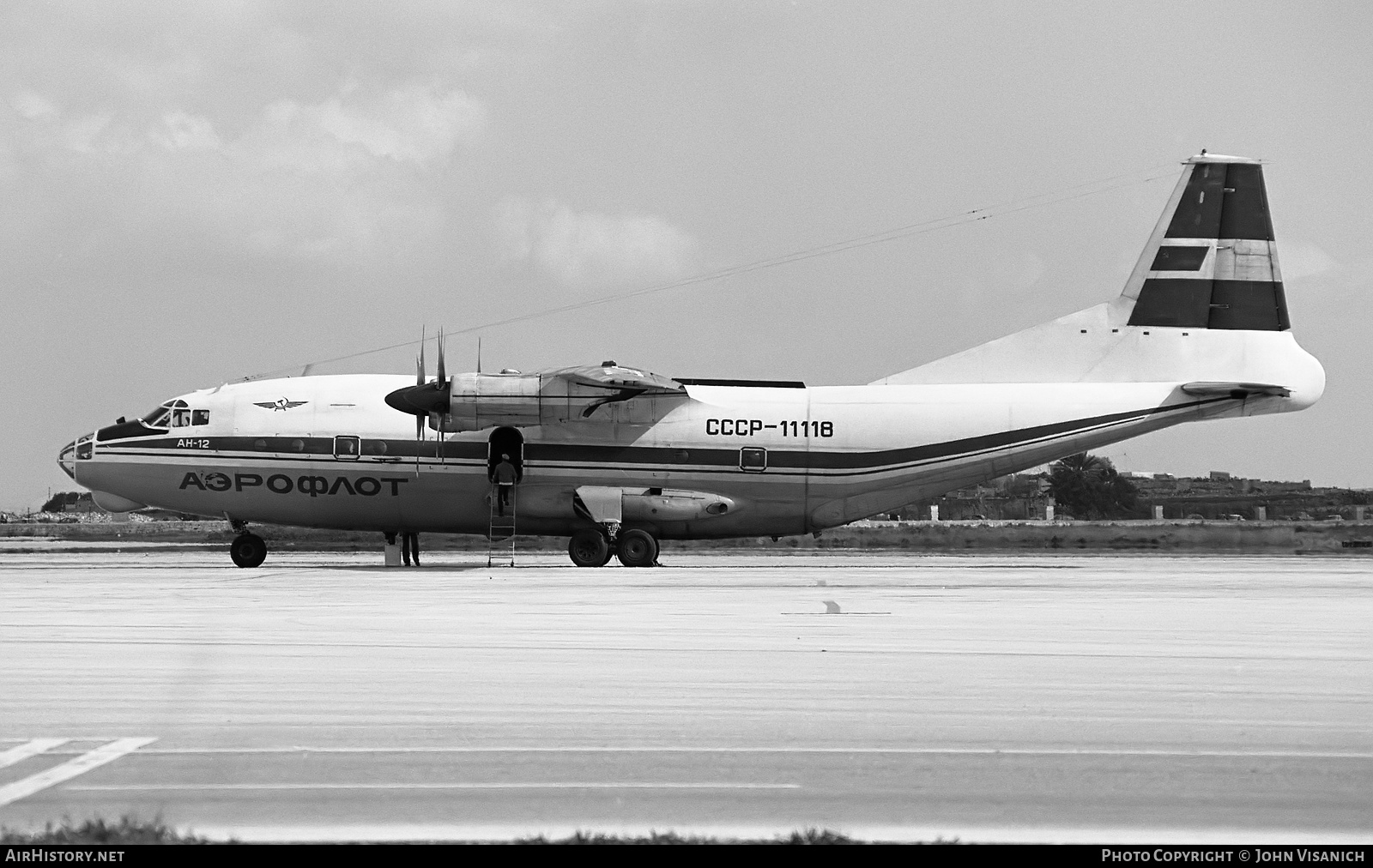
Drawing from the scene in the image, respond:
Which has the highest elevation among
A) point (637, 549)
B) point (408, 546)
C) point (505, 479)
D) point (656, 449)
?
point (656, 449)

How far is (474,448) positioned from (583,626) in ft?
64.7

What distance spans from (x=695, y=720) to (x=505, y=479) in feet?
83.8

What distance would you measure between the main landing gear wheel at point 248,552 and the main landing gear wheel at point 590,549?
8089 millimetres

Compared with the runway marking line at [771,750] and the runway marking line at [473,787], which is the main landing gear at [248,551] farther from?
the runway marking line at [473,787]

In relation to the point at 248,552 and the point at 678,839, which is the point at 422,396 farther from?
the point at 678,839

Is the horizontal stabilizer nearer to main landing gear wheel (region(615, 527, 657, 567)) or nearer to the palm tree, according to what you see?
main landing gear wheel (region(615, 527, 657, 567))

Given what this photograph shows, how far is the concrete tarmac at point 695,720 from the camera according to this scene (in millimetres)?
6633

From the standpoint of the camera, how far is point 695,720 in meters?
9.18

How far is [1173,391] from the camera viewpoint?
35.0 metres

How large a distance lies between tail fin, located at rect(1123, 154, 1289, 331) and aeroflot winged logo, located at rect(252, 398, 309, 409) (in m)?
23.2

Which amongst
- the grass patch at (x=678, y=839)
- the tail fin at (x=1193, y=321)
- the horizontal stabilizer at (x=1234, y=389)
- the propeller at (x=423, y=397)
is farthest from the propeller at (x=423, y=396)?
the grass patch at (x=678, y=839)

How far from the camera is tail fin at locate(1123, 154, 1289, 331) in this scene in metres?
35.8

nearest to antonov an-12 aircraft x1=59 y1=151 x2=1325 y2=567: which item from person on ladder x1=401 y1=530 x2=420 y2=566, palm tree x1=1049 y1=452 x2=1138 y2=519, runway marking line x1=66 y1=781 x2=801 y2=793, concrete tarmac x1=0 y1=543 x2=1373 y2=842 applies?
person on ladder x1=401 y1=530 x2=420 y2=566

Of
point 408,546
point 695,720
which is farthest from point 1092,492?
point 695,720
